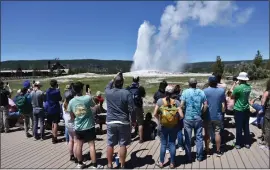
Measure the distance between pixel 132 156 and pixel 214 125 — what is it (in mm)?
2131

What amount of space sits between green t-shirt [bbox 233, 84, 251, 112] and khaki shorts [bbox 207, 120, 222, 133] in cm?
74

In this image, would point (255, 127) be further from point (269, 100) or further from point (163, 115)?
point (163, 115)

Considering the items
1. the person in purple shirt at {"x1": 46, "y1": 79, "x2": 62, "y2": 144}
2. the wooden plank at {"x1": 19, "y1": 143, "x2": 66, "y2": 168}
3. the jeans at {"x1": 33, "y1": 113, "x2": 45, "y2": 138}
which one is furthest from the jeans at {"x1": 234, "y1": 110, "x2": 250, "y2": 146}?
the jeans at {"x1": 33, "y1": 113, "x2": 45, "y2": 138}

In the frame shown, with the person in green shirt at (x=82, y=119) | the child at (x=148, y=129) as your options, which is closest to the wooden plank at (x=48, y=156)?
the person in green shirt at (x=82, y=119)

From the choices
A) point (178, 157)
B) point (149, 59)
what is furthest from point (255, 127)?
point (149, 59)

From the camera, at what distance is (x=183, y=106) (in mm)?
7035

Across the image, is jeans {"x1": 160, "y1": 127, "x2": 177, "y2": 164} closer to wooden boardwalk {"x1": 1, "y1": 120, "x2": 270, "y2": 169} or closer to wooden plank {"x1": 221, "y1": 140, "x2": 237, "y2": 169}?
wooden boardwalk {"x1": 1, "y1": 120, "x2": 270, "y2": 169}

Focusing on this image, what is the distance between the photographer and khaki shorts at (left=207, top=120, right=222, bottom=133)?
293 inches

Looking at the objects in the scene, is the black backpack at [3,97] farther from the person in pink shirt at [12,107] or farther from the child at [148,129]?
the child at [148,129]

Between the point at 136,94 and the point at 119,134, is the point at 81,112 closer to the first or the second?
the point at 119,134

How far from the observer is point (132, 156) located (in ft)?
25.5

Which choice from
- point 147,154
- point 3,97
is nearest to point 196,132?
point 147,154

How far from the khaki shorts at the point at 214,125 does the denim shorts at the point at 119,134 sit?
6.90 feet

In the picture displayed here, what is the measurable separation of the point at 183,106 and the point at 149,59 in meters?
102
